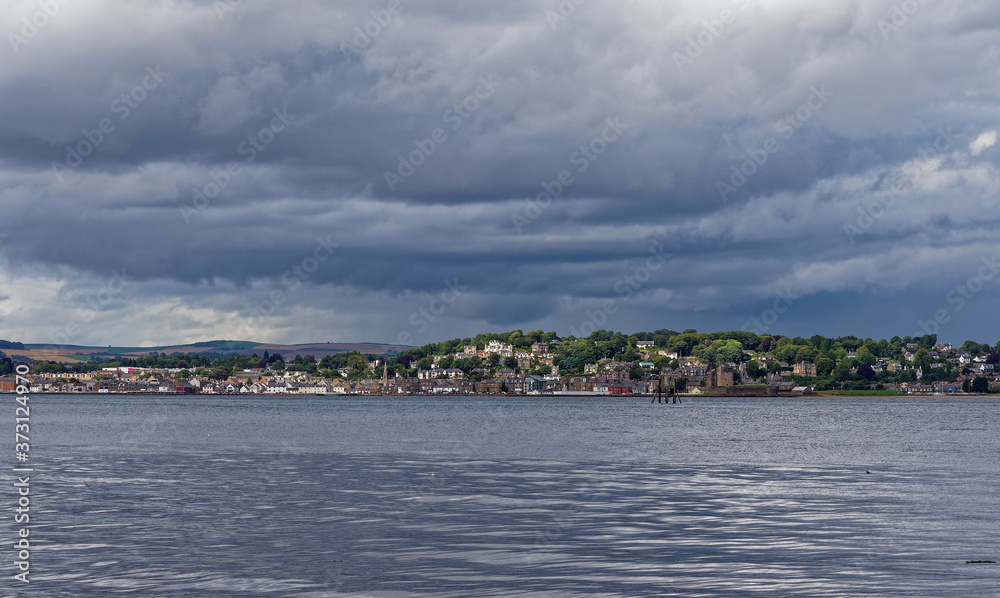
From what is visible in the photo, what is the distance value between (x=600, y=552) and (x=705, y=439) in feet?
195

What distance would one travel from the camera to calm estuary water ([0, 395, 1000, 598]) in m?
25.3

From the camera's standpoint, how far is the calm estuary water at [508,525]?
25.3 meters

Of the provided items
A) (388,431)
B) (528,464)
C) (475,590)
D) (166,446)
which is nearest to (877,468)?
(528,464)

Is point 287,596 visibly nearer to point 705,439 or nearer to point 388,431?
point 705,439

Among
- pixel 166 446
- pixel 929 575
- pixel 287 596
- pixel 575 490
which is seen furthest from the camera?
pixel 166 446

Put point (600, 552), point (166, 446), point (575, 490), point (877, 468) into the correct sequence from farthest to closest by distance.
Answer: point (166, 446), point (877, 468), point (575, 490), point (600, 552)

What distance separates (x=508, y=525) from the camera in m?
34.1

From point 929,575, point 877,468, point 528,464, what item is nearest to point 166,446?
point 528,464

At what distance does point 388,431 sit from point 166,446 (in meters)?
31.1

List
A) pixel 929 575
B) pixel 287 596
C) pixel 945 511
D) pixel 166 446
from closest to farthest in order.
Answer: pixel 287 596 < pixel 929 575 < pixel 945 511 < pixel 166 446

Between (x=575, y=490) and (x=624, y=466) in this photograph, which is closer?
(x=575, y=490)

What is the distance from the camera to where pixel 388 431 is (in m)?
103

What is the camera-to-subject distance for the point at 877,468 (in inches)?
2253

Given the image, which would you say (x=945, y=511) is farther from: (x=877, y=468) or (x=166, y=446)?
(x=166, y=446)
